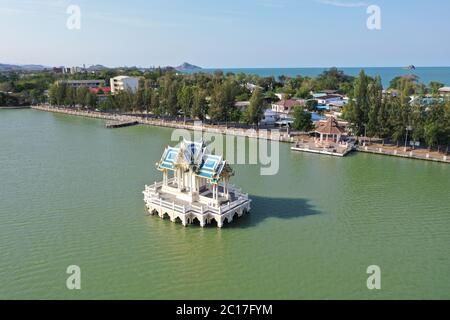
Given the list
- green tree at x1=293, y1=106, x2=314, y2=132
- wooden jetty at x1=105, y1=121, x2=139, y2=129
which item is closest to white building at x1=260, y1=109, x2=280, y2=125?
green tree at x1=293, y1=106, x2=314, y2=132

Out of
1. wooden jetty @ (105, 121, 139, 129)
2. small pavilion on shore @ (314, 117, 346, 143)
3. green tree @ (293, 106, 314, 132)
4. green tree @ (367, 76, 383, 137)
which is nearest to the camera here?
green tree @ (367, 76, 383, 137)

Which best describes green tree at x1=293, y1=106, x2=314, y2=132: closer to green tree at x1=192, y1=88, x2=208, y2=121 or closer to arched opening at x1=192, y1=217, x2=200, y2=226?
green tree at x1=192, y1=88, x2=208, y2=121

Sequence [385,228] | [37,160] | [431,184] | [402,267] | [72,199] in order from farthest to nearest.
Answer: [37,160]
[431,184]
[72,199]
[385,228]
[402,267]

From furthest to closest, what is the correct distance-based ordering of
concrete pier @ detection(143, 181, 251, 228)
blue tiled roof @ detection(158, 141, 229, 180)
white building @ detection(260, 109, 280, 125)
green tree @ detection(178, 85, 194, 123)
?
green tree @ detection(178, 85, 194, 123) → white building @ detection(260, 109, 280, 125) → blue tiled roof @ detection(158, 141, 229, 180) → concrete pier @ detection(143, 181, 251, 228)

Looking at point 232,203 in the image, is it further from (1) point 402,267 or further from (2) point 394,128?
(2) point 394,128

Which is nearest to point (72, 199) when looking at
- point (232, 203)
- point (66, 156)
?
point (232, 203)

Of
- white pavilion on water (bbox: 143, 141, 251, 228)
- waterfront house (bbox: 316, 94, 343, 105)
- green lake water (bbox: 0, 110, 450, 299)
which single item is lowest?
green lake water (bbox: 0, 110, 450, 299)

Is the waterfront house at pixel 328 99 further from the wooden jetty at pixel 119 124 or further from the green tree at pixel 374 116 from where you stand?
the wooden jetty at pixel 119 124
